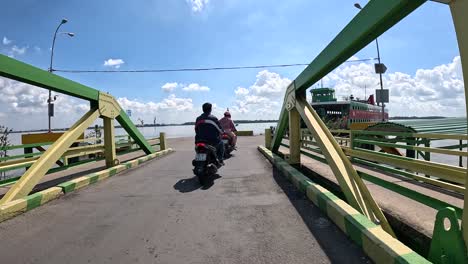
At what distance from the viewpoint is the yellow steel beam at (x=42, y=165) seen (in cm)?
481

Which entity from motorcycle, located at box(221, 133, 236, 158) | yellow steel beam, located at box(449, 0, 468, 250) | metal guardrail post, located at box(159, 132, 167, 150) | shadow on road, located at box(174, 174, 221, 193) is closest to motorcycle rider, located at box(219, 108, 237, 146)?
motorcycle, located at box(221, 133, 236, 158)

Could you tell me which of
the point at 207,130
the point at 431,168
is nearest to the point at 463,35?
the point at 431,168

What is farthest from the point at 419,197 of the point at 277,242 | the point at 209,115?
the point at 209,115

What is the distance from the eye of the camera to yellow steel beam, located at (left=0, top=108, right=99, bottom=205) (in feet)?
15.8

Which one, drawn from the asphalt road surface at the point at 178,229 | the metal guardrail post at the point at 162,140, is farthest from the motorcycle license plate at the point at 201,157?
the metal guardrail post at the point at 162,140

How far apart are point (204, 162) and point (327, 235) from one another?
12.1 feet

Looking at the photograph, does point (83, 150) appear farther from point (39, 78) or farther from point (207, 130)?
point (207, 130)

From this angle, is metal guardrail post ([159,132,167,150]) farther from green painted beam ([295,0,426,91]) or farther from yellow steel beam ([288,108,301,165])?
green painted beam ([295,0,426,91])

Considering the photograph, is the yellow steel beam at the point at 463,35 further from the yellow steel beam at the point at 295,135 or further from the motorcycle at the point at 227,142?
the motorcycle at the point at 227,142

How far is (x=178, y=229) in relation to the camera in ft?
12.9

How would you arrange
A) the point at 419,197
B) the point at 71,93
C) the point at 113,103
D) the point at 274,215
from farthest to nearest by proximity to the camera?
the point at 113,103 → the point at 71,93 → the point at 274,215 → the point at 419,197

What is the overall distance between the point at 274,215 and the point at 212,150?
3055 mm

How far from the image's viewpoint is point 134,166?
31.4 ft

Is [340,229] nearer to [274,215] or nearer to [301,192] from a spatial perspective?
[274,215]
